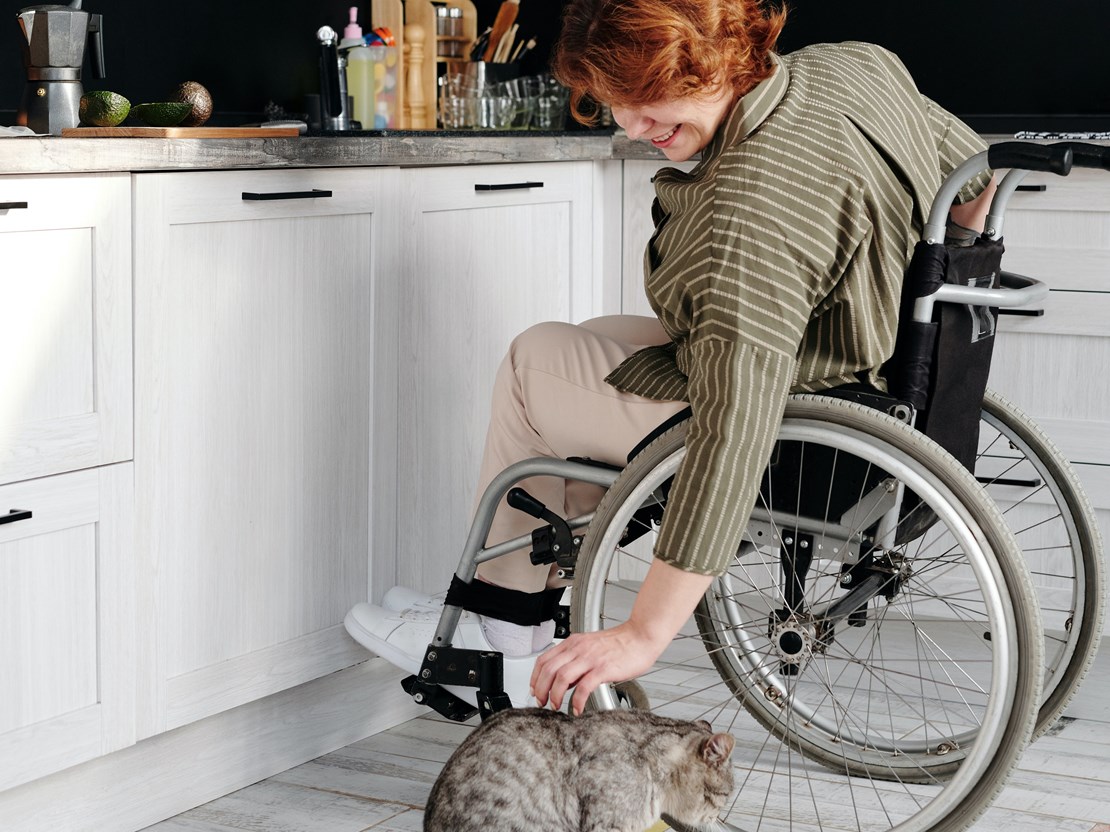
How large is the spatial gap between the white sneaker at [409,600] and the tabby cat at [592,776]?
526 mm

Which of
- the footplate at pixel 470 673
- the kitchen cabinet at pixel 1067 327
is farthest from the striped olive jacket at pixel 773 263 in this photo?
the kitchen cabinet at pixel 1067 327

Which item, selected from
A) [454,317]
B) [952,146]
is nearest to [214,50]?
[454,317]

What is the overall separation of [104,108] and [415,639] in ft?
2.82

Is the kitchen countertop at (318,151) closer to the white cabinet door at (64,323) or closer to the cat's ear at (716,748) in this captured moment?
the white cabinet door at (64,323)

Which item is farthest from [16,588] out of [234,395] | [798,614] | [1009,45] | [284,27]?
[1009,45]

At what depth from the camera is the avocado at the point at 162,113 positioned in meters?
2.01

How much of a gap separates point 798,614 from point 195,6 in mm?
1710

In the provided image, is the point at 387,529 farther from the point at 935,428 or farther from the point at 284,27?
the point at 284,27

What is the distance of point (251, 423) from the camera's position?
2.04 m

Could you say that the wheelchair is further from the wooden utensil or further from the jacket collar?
the wooden utensil

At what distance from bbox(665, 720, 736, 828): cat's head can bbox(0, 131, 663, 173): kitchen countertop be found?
3.16 feet

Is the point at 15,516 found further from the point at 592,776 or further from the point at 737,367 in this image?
the point at 737,367

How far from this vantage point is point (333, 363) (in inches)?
85.8

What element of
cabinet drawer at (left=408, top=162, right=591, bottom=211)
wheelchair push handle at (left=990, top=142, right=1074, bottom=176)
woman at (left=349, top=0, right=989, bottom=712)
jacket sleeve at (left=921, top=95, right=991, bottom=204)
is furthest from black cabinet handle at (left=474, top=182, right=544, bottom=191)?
wheelchair push handle at (left=990, top=142, right=1074, bottom=176)
